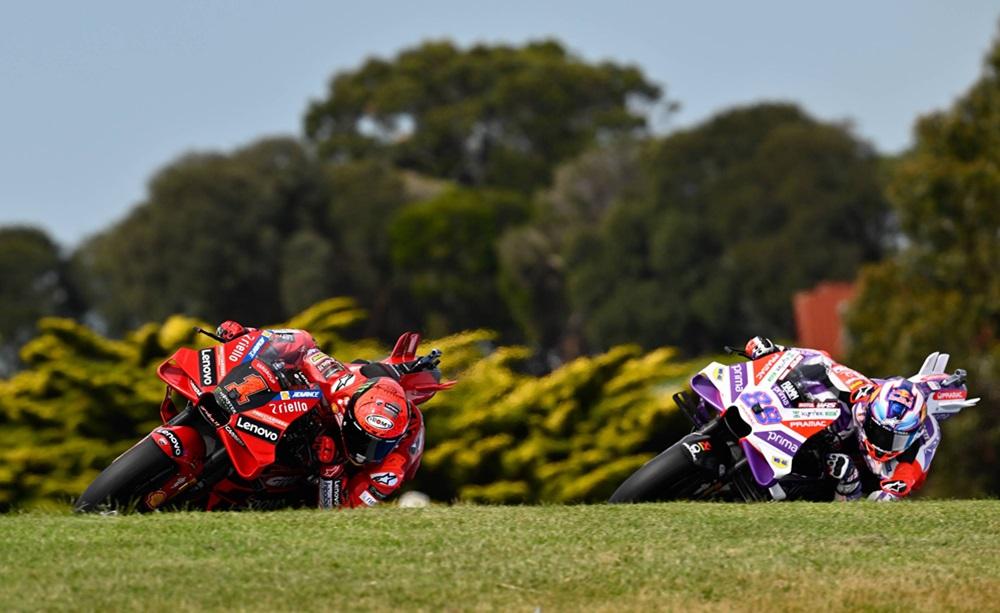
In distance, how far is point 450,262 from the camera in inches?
3691

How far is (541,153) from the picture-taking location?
4195 inches

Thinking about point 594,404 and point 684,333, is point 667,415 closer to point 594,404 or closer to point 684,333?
point 594,404

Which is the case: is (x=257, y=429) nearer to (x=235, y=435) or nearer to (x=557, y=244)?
→ (x=235, y=435)

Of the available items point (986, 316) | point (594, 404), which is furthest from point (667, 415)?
point (986, 316)

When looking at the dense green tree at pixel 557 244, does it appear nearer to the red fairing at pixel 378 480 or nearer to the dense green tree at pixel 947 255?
the dense green tree at pixel 947 255

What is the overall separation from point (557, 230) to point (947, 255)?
53.7 m

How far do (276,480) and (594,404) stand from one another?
4640 millimetres

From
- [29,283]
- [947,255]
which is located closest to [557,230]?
[29,283]

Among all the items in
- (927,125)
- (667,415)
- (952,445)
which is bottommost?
(952,445)

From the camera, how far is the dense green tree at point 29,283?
286ft

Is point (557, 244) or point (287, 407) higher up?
point (557, 244)

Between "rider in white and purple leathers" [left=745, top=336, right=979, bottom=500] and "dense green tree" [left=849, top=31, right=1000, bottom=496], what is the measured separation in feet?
76.4

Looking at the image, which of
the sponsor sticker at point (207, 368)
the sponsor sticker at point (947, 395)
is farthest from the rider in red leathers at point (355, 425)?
the sponsor sticker at point (947, 395)

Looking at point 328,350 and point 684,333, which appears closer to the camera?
point 328,350
